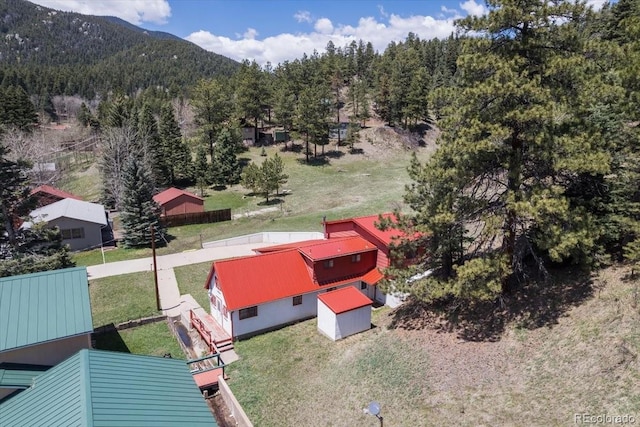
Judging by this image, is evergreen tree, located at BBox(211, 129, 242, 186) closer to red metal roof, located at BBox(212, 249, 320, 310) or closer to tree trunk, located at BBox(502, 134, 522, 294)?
red metal roof, located at BBox(212, 249, 320, 310)

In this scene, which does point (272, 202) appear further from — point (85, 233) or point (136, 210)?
point (85, 233)

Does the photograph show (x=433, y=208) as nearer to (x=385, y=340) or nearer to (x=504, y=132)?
(x=504, y=132)

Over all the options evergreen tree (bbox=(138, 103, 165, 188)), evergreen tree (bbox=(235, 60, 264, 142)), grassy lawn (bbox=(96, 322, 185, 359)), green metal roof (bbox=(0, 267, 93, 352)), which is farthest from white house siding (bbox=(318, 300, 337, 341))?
evergreen tree (bbox=(235, 60, 264, 142))

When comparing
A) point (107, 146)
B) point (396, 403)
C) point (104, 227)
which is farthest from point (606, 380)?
point (107, 146)

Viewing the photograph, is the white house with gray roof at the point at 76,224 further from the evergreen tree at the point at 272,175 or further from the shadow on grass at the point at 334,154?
the shadow on grass at the point at 334,154

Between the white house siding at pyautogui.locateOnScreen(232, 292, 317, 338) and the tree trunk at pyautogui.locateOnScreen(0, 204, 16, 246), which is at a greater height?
the tree trunk at pyautogui.locateOnScreen(0, 204, 16, 246)

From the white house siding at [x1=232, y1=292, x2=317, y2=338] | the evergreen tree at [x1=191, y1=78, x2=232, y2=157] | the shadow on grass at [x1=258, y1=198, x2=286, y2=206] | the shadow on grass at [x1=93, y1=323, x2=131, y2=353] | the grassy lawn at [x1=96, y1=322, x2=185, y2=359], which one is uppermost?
the evergreen tree at [x1=191, y1=78, x2=232, y2=157]
